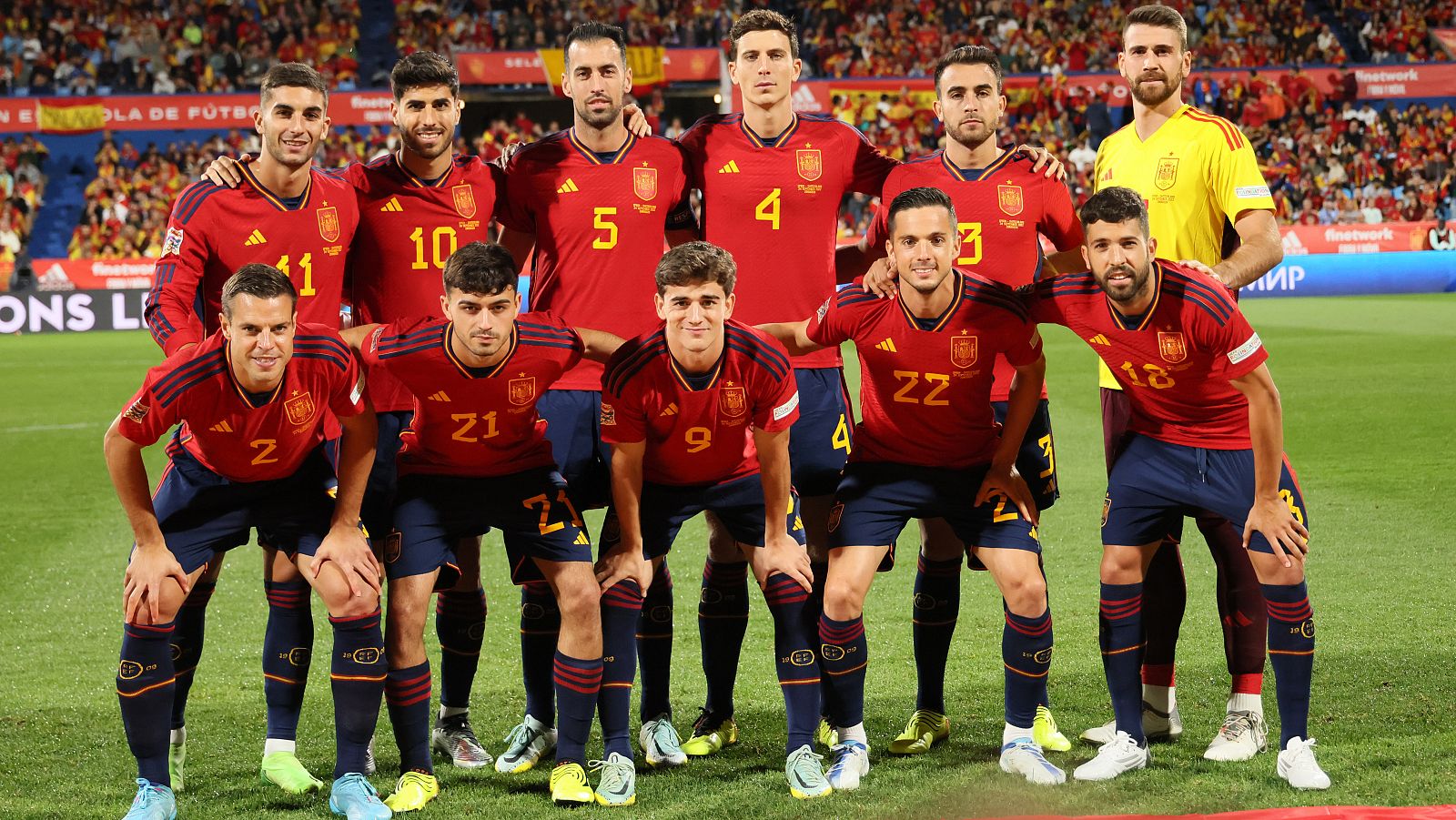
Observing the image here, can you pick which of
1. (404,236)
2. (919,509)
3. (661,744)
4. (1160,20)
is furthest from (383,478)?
(1160,20)

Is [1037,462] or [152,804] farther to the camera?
[1037,462]

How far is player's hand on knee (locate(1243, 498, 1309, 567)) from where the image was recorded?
4.25 m

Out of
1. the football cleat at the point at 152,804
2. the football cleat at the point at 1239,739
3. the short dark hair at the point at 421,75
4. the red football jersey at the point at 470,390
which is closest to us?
the football cleat at the point at 152,804

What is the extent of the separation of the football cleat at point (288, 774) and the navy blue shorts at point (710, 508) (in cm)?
123

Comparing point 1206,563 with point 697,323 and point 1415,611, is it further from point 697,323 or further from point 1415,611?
point 697,323

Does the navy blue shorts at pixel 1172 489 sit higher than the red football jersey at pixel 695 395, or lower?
lower

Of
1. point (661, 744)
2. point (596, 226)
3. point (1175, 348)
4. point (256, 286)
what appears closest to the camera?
point (256, 286)

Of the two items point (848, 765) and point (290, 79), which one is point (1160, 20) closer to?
point (848, 765)

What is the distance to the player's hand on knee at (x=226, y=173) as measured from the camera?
4871 mm

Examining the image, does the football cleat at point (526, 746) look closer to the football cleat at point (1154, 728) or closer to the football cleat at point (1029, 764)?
the football cleat at point (1029, 764)

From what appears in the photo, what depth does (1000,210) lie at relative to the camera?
505 cm

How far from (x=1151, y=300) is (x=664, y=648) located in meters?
2.10

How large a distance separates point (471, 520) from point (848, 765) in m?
1.47

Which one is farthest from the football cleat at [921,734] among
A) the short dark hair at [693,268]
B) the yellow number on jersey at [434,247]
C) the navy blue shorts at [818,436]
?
the yellow number on jersey at [434,247]
